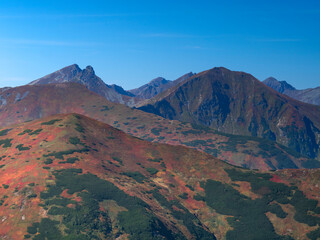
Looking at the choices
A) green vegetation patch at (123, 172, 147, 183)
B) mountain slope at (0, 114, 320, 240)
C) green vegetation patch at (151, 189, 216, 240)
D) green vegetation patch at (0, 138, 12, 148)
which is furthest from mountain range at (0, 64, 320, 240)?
green vegetation patch at (0, 138, 12, 148)

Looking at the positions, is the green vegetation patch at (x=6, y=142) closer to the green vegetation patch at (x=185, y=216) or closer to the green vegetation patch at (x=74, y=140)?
the green vegetation patch at (x=74, y=140)

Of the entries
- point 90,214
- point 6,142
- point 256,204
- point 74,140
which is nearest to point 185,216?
point 256,204

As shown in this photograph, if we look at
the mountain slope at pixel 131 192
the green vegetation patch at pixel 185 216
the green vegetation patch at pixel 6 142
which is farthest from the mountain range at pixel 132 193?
the green vegetation patch at pixel 6 142

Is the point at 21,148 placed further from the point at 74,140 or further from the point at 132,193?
the point at 132,193

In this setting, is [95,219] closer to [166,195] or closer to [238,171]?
[166,195]

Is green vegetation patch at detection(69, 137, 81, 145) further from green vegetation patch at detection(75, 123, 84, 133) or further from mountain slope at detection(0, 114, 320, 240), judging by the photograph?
green vegetation patch at detection(75, 123, 84, 133)
